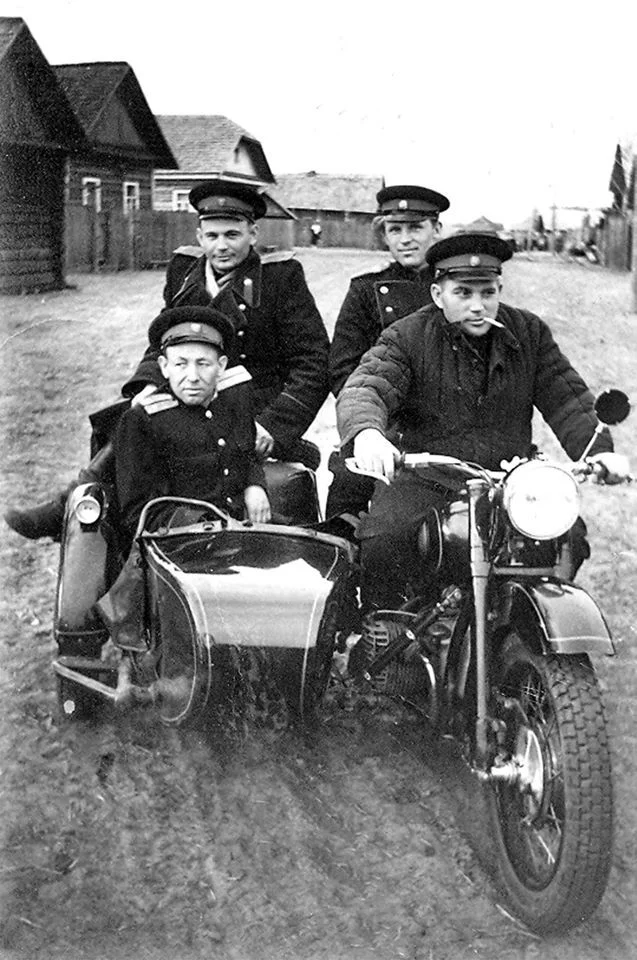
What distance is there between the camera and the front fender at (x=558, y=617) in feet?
8.41

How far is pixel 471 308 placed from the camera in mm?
3367

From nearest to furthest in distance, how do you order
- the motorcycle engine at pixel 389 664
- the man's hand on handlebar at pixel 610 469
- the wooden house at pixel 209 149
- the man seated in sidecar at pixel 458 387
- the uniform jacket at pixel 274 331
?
the man's hand on handlebar at pixel 610 469 < the motorcycle engine at pixel 389 664 < the man seated in sidecar at pixel 458 387 < the uniform jacket at pixel 274 331 < the wooden house at pixel 209 149

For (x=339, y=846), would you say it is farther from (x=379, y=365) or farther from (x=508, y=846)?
(x=379, y=365)

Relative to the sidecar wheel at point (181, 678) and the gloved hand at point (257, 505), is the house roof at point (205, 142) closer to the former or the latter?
the gloved hand at point (257, 505)

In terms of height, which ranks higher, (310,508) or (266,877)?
(310,508)

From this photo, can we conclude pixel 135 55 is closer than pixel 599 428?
No

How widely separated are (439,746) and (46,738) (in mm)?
1330

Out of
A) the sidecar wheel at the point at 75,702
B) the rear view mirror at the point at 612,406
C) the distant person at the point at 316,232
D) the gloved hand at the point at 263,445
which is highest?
the distant person at the point at 316,232

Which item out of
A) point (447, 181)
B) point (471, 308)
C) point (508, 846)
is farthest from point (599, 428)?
point (447, 181)

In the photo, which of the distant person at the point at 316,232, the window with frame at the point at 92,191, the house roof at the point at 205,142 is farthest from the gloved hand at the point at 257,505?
the distant person at the point at 316,232

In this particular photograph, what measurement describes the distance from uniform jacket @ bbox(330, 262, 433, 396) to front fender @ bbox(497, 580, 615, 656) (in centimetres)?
188

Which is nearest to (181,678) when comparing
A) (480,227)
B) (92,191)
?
(480,227)

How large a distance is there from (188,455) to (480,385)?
1055 millimetres

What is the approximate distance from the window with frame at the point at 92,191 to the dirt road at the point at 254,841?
15.7m
